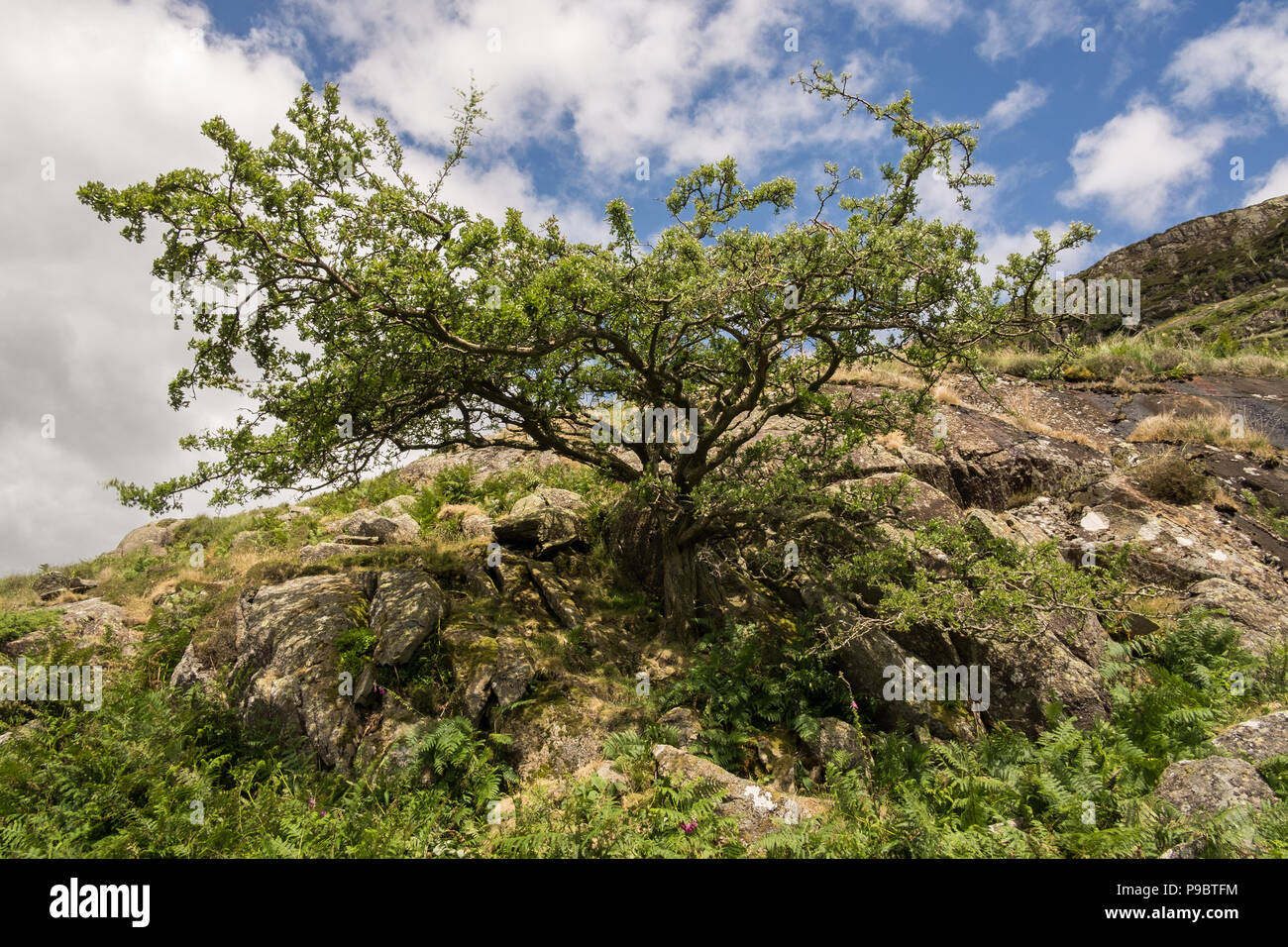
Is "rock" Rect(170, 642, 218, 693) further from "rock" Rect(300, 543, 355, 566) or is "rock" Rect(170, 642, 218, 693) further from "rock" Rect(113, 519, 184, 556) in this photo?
"rock" Rect(113, 519, 184, 556)

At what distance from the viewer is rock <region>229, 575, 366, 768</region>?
9.37 metres

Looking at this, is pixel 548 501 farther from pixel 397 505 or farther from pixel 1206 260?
pixel 1206 260

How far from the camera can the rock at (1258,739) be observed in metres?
8.07

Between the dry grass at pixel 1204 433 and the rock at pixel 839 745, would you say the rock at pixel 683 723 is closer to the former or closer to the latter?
the rock at pixel 839 745

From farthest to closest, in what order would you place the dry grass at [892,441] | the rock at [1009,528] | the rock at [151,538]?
the rock at [151,538] → the dry grass at [892,441] → the rock at [1009,528]

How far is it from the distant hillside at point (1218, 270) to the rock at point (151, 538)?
61.2m

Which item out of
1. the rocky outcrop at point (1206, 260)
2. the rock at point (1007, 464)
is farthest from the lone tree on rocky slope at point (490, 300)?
the rocky outcrop at point (1206, 260)

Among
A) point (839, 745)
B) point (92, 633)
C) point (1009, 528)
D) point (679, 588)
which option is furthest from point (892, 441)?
point (92, 633)

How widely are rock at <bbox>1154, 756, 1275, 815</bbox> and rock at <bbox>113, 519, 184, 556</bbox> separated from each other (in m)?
30.8

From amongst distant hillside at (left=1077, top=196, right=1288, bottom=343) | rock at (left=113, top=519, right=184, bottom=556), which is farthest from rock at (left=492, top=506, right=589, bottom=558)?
distant hillside at (left=1077, top=196, right=1288, bottom=343)

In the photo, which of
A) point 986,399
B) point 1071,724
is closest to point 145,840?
point 1071,724
